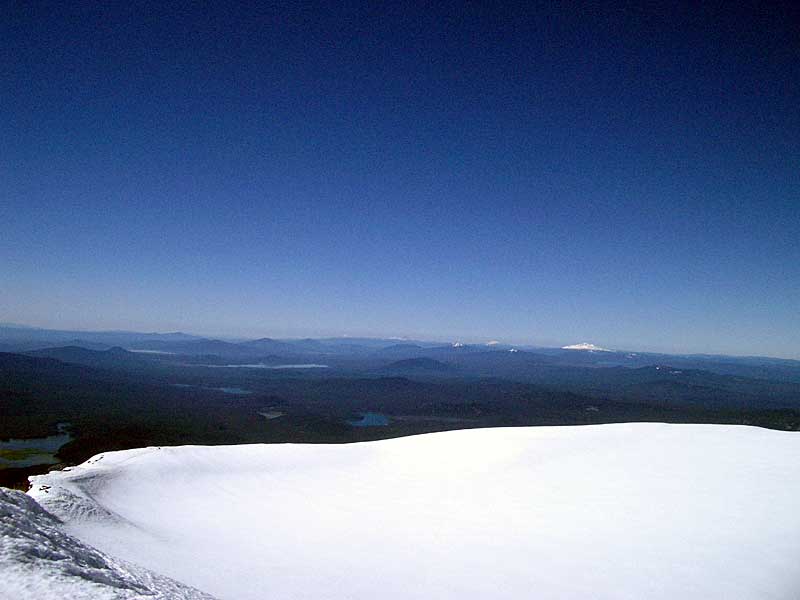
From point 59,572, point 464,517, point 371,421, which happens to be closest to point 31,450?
point 371,421

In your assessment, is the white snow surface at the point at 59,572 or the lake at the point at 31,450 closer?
the white snow surface at the point at 59,572

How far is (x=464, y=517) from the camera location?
980 centimetres

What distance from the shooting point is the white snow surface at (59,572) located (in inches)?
150

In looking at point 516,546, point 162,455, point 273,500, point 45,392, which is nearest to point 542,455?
point 516,546

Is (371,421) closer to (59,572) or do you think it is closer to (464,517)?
(464,517)

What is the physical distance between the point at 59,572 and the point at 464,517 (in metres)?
7.94

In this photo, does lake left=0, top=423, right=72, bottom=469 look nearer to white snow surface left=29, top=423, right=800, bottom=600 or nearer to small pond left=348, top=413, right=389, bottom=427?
small pond left=348, top=413, right=389, bottom=427

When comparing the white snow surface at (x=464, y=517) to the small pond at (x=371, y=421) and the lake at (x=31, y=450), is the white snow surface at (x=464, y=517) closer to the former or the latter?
the lake at (x=31, y=450)

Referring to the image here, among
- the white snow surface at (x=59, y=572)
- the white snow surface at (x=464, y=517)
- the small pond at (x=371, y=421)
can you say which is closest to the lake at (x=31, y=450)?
the small pond at (x=371, y=421)

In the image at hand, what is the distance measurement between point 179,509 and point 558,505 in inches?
377

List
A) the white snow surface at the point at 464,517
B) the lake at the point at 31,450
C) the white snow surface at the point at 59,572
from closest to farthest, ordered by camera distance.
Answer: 1. the white snow surface at the point at 59,572
2. the white snow surface at the point at 464,517
3. the lake at the point at 31,450

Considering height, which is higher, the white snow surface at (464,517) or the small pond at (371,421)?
the white snow surface at (464,517)

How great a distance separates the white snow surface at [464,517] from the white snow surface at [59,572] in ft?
3.95

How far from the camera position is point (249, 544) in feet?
26.7
